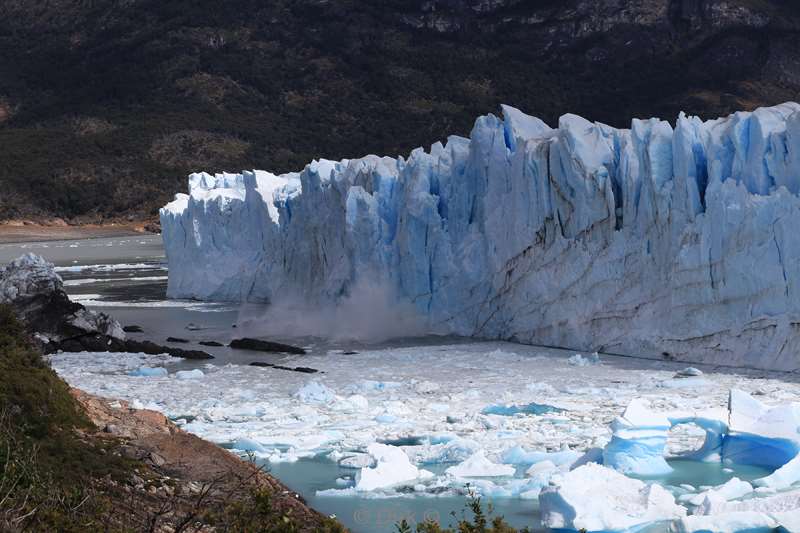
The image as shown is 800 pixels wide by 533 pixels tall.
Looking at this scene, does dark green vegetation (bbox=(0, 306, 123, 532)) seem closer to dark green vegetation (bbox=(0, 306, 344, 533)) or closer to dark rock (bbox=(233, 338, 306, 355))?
dark green vegetation (bbox=(0, 306, 344, 533))

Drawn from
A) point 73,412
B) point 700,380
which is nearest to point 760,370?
point 700,380

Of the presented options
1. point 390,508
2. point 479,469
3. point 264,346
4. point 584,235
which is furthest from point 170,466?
point 264,346

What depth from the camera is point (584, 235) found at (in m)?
15.0

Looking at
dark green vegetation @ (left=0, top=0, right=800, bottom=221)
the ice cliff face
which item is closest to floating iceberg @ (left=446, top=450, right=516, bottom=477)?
the ice cliff face

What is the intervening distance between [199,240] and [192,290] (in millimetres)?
1102

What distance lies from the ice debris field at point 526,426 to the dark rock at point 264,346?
4.20 feet

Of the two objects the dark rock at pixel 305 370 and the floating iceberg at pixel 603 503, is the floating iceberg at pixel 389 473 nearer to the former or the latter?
the floating iceberg at pixel 603 503

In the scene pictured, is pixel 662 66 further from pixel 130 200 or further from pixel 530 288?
pixel 530 288

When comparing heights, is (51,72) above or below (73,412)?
above

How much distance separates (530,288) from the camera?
15.7 m

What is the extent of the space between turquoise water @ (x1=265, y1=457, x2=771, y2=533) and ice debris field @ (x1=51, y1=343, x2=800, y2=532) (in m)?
0.06

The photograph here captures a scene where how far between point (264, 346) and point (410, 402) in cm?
530

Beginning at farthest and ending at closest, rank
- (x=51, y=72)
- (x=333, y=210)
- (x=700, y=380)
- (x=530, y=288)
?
(x=51, y=72), (x=333, y=210), (x=530, y=288), (x=700, y=380)

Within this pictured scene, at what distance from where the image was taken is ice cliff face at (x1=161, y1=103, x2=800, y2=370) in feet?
42.8
